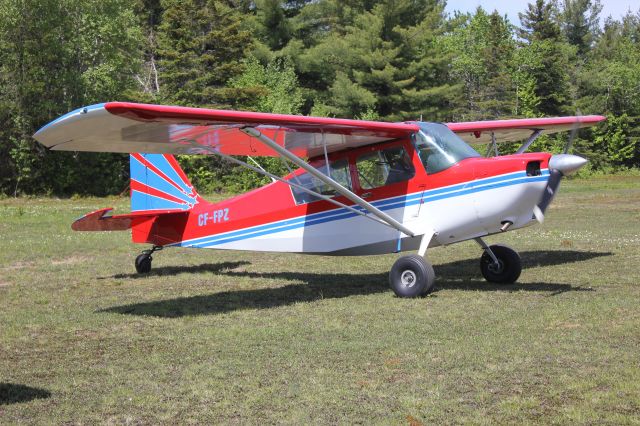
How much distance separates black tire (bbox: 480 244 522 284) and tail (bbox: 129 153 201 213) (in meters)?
5.09

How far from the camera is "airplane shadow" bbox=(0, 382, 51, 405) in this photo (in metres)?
5.63

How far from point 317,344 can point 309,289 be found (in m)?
3.87

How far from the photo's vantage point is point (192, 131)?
938 centimetres

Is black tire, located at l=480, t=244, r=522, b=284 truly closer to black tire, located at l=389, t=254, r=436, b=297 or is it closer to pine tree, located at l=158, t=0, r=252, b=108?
black tire, located at l=389, t=254, r=436, b=297

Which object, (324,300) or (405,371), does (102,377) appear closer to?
(405,371)

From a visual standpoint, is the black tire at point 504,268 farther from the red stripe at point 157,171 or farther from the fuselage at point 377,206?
the red stripe at point 157,171

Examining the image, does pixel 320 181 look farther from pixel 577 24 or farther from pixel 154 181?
pixel 577 24

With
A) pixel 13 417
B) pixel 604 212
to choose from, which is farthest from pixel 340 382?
pixel 604 212

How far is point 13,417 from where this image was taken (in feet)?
17.1

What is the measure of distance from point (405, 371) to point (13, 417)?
3011 mm

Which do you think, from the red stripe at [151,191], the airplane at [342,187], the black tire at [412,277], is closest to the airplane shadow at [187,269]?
the airplane at [342,187]

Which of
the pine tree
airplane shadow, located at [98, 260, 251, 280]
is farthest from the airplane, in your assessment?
the pine tree

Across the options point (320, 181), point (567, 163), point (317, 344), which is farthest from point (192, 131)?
point (567, 163)

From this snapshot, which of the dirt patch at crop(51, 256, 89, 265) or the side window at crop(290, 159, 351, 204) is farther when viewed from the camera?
the dirt patch at crop(51, 256, 89, 265)
